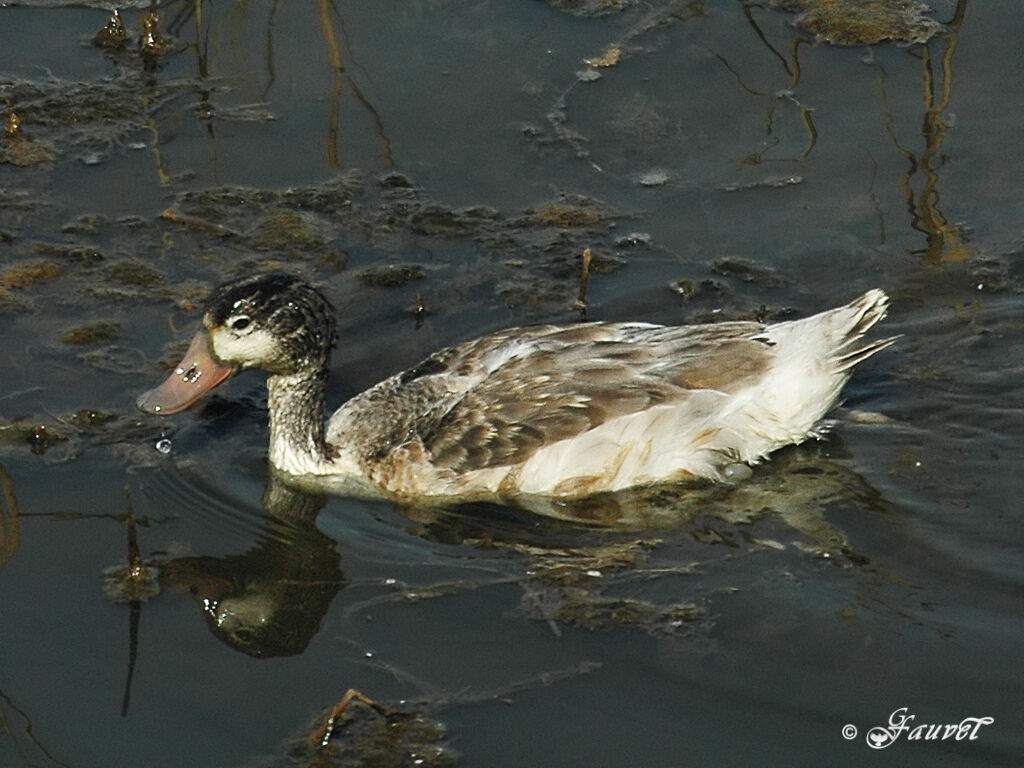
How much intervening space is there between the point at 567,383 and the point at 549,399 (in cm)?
11

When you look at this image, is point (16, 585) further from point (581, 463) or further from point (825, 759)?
point (825, 759)

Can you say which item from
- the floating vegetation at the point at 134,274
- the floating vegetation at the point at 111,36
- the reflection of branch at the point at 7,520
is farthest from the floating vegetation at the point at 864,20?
the reflection of branch at the point at 7,520

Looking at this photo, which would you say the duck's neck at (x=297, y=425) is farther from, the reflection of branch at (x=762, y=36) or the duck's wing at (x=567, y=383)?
the reflection of branch at (x=762, y=36)

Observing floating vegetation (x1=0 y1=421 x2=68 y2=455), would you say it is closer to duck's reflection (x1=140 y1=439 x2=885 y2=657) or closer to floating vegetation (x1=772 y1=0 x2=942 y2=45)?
duck's reflection (x1=140 y1=439 x2=885 y2=657)

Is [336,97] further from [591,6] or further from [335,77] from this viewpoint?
[591,6]

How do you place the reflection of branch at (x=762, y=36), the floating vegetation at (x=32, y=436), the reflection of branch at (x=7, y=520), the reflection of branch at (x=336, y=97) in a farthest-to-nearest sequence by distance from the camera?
1. the reflection of branch at (x=762, y=36)
2. the reflection of branch at (x=336, y=97)
3. the floating vegetation at (x=32, y=436)
4. the reflection of branch at (x=7, y=520)

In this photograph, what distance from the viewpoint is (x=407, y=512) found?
744 cm

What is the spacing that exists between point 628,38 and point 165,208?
126 inches

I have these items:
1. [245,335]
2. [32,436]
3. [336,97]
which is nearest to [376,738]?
[245,335]

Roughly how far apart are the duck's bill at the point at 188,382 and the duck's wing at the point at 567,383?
875 millimetres

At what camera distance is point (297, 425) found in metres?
7.61

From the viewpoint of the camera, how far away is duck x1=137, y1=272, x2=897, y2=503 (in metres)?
7.36

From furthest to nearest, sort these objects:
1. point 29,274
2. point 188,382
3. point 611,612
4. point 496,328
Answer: point 29,274
point 496,328
point 188,382
point 611,612

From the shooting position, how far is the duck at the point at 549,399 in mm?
7355
